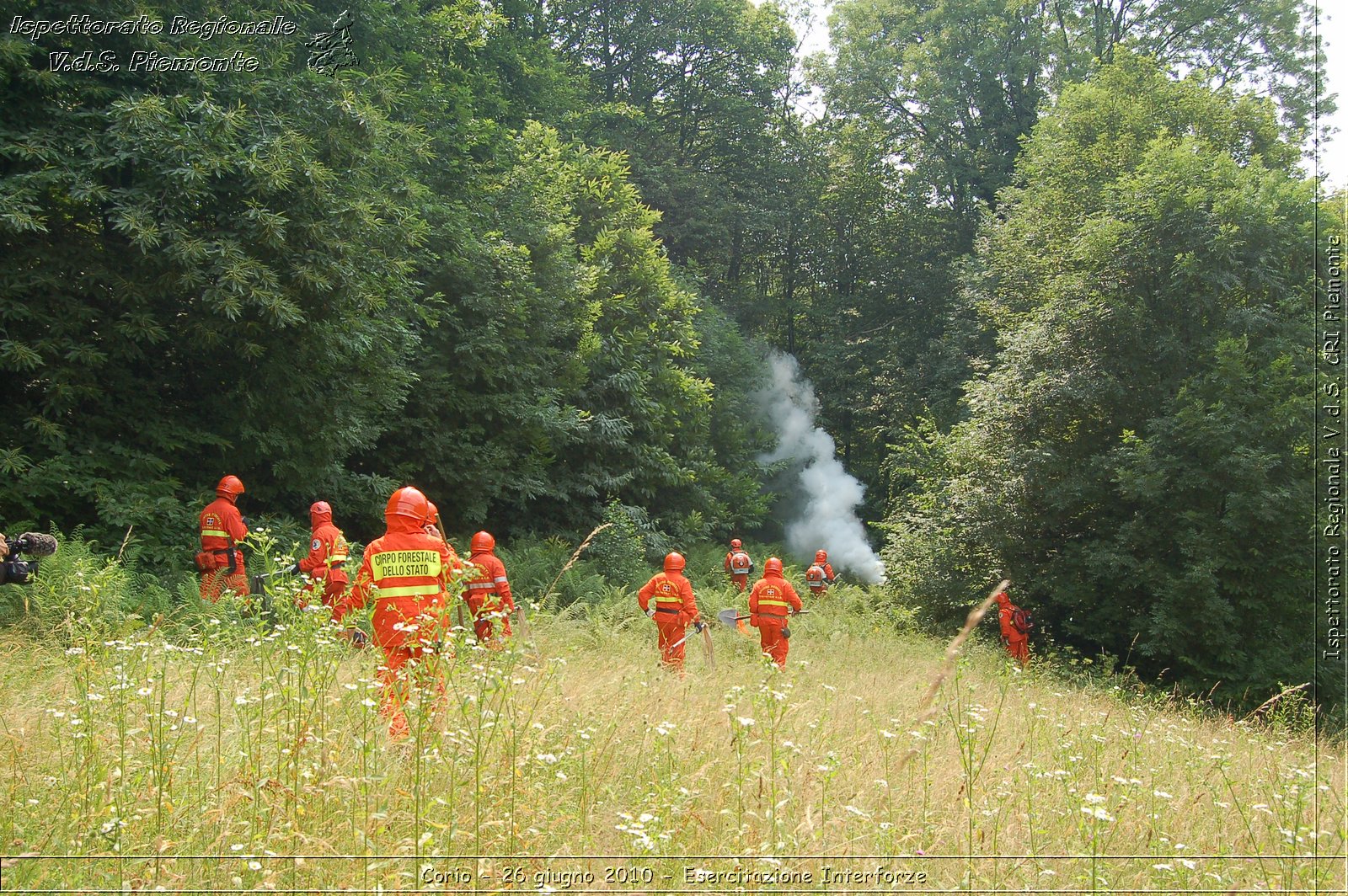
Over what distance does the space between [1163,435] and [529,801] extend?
1633cm

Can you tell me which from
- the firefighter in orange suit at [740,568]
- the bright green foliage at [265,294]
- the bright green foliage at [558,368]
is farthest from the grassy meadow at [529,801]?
the firefighter in orange suit at [740,568]

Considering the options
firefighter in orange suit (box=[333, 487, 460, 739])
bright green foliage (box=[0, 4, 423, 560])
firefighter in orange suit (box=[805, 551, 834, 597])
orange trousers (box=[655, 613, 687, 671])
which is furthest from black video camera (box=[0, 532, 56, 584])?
firefighter in orange suit (box=[805, 551, 834, 597])

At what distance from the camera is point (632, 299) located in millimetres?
24156

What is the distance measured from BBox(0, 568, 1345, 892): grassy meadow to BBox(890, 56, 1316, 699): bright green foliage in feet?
38.9

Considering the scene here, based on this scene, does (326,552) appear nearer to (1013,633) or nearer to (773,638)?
(773,638)

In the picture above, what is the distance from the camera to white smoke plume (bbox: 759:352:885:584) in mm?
33500

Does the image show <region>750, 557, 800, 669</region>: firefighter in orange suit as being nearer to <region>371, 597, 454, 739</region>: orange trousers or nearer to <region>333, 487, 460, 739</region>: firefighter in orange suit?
<region>333, 487, 460, 739</region>: firefighter in orange suit

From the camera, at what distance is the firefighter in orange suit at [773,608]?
11094 millimetres

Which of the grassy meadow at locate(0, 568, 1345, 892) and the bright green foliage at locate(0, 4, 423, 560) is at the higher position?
the bright green foliage at locate(0, 4, 423, 560)

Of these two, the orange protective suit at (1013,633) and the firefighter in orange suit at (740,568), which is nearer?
the orange protective suit at (1013,633)

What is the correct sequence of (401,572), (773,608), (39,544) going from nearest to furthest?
(39,544)
(401,572)
(773,608)

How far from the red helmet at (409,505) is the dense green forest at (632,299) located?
6.32 meters

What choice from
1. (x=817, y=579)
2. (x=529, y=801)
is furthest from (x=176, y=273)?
(x=817, y=579)

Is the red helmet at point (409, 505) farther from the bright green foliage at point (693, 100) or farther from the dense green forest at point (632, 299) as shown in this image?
the bright green foliage at point (693, 100)
